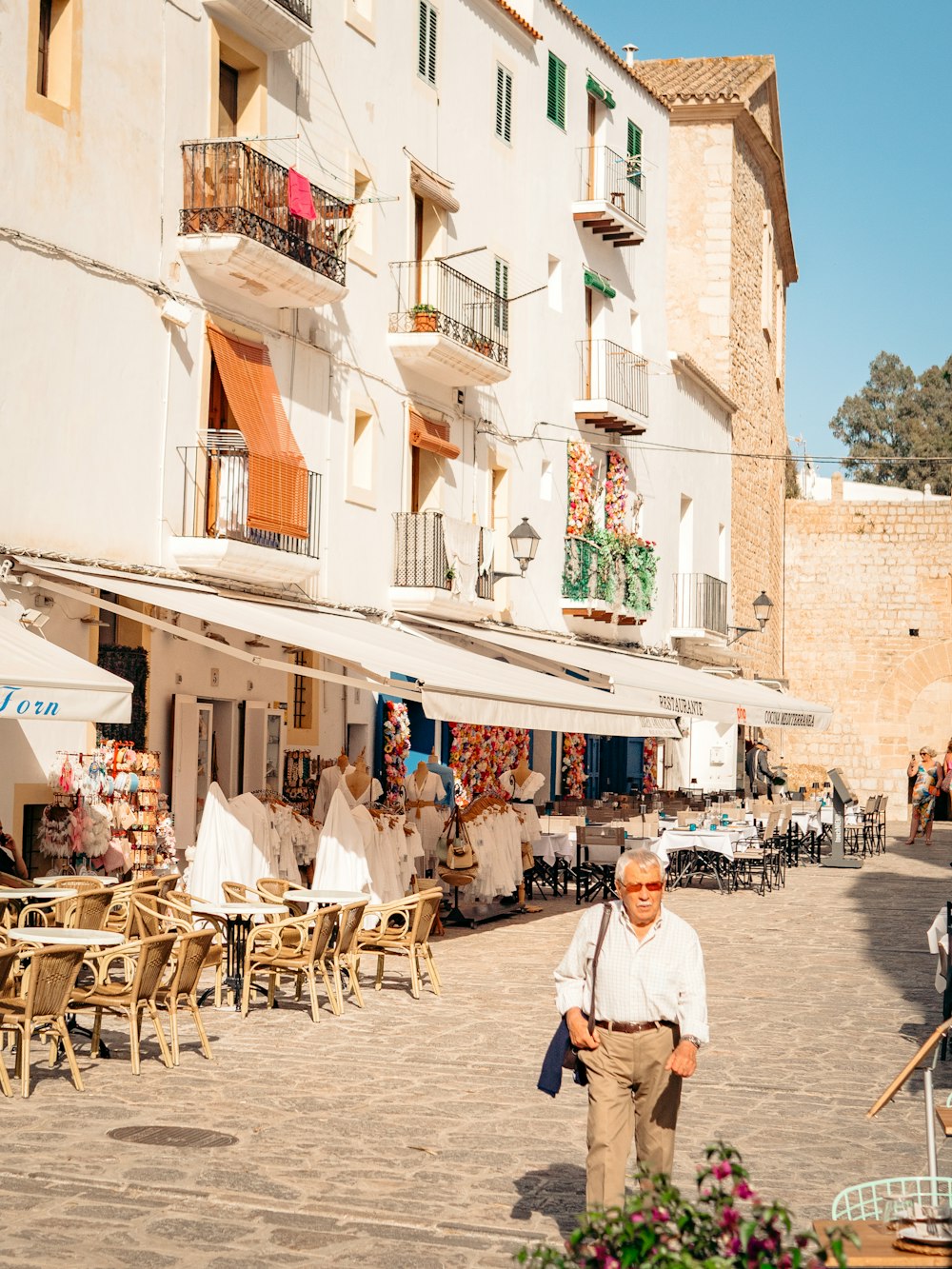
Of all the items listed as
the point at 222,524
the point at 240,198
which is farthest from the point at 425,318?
the point at 222,524

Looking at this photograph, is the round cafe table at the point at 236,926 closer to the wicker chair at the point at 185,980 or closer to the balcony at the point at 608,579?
the wicker chair at the point at 185,980

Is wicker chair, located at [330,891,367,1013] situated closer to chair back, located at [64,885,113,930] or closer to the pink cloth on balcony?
chair back, located at [64,885,113,930]

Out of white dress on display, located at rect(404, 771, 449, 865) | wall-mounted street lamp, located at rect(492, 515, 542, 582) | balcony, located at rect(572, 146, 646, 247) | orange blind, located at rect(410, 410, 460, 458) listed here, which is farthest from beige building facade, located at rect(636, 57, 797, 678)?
white dress on display, located at rect(404, 771, 449, 865)

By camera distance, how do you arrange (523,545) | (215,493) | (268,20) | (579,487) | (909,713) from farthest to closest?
(909,713), (579,487), (523,545), (268,20), (215,493)

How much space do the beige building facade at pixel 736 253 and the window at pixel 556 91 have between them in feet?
18.9

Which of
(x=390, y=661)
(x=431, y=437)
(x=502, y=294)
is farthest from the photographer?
(x=502, y=294)

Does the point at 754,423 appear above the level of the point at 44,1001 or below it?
above

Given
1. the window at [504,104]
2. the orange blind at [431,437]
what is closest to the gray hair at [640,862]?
the orange blind at [431,437]

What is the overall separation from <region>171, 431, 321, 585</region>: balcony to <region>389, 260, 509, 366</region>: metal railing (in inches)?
167

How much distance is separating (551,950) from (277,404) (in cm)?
612

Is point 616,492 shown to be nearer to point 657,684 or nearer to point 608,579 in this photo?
point 608,579

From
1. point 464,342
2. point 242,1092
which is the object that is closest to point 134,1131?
point 242,1092

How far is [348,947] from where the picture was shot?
39.2 ft

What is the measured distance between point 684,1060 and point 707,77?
3179 centimetres
